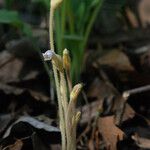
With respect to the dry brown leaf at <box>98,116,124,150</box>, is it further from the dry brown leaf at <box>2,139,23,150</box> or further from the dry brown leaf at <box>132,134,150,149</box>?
the dry brown leaf at <box>2,139,23,150</box>

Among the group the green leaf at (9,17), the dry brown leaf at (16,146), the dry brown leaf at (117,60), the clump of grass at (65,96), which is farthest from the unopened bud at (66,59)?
the dry brown leaf at (117,60)

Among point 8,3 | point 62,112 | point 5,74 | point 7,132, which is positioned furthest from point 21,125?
point 8,3

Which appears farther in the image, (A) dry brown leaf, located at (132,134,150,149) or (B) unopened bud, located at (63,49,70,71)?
(A) dry brown leaf, located at (132,134,150,149)

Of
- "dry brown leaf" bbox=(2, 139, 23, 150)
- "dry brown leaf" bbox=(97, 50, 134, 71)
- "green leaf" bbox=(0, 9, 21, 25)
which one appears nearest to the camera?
"dry brown leaf" bbox=(2, 139, 23, 150)

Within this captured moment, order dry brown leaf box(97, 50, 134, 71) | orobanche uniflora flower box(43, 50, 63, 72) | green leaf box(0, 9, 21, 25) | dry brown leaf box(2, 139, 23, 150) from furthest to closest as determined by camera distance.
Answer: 1. dry brown leaf box(97, 50, 134, 71)
2. green leaf box(0, 9, 21, 25)
3. dry brown leaf box(2, 139, 23, 150)
4. orobanche uniflora flower box(43, 50, 63, 72)

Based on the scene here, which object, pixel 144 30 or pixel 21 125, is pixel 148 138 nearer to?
pixel 21 125

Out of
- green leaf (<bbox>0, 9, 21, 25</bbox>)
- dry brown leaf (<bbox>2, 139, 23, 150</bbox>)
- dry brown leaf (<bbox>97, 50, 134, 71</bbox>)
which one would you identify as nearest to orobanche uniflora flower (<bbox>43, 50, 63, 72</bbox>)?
dry brown leaf (<bbox>2, 139, 23, 150</bbox>)

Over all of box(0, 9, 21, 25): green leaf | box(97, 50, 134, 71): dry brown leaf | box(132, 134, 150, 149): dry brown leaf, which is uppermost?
box(0, 9, 21, 25): green leaf

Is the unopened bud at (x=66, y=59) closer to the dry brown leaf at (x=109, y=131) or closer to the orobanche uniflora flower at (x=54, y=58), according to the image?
the orobanche uniflora flower at (x=54, y=58)
